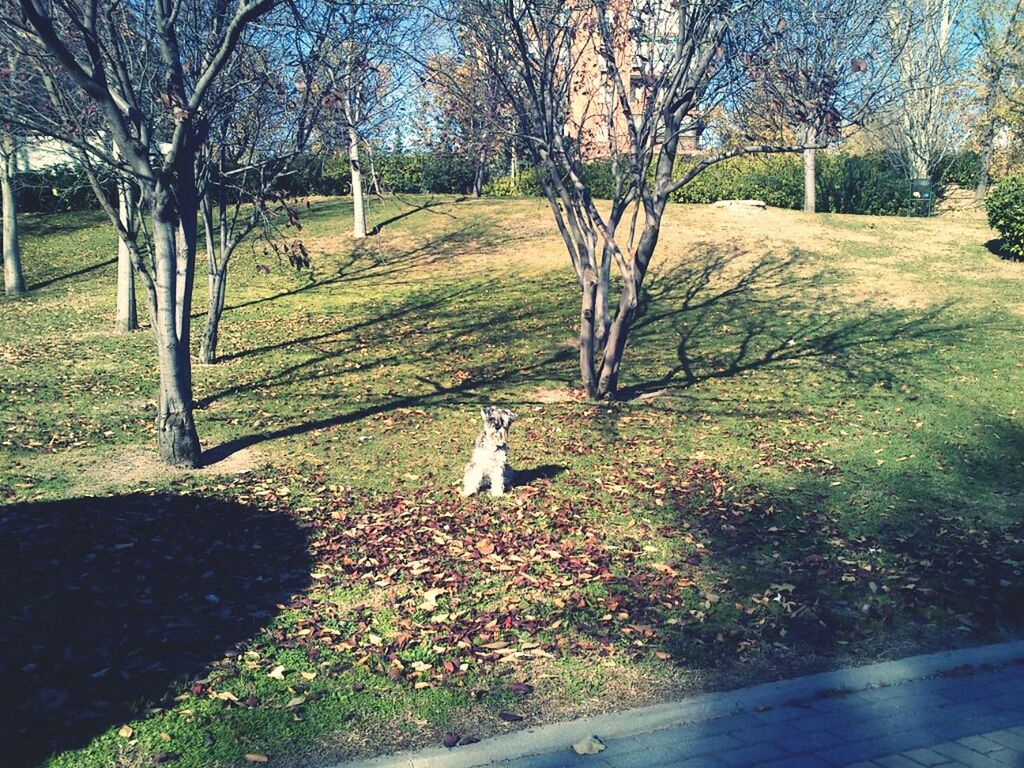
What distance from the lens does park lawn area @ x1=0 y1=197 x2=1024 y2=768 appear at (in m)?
5.14

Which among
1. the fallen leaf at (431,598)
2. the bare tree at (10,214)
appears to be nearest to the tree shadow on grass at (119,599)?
the fallen leaf at (431,598)

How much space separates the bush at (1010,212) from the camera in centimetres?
2316

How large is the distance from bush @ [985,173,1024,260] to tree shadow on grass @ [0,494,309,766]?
72.0 feet

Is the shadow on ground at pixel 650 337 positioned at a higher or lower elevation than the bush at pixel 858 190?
lower

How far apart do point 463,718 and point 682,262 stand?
2005 cm

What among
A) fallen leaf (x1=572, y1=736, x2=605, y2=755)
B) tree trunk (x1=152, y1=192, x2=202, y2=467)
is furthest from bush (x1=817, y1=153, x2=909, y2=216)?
fallen leaf (x1=572, y1=736, x2=605, y2=755)

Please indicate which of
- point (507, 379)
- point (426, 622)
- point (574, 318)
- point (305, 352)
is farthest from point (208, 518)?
point (574, 318)

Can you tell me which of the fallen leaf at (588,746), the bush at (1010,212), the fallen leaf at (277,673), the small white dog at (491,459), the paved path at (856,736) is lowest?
the paved path at (856,736)

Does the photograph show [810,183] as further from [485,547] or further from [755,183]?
[485,547]

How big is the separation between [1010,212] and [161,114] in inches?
829

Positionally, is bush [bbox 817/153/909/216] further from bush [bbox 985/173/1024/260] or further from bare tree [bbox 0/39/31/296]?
bare tree [bbox 0/39/31/296]

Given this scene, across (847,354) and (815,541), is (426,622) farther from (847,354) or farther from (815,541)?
(847,354)

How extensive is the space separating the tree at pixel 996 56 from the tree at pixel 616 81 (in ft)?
83.0

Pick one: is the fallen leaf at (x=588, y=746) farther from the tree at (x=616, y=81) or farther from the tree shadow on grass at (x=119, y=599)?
the tree at (x=616, y=81)
